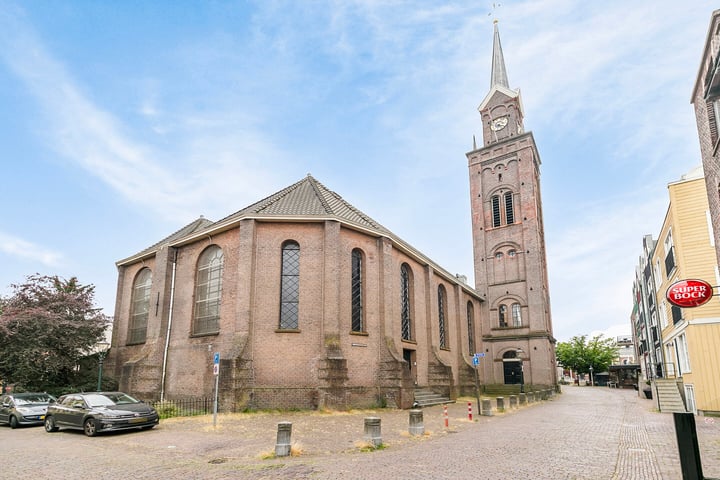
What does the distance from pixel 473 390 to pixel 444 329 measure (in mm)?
5032

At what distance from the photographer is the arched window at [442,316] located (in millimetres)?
33016

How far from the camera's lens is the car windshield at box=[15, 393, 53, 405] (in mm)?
18297

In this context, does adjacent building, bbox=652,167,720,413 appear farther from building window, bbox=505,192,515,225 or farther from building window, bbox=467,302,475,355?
building window, bbox=505,192,515,225

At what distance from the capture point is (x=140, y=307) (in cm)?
2850

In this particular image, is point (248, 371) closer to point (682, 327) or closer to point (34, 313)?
point (34, 313)

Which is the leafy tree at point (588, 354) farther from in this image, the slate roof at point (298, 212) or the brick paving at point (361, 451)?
the brick paving at point (361, 451)

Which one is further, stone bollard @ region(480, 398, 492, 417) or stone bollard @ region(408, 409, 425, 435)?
stone bollard @ region(480, 398, 492, 417)

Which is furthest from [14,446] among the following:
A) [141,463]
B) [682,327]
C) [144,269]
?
[682,327]

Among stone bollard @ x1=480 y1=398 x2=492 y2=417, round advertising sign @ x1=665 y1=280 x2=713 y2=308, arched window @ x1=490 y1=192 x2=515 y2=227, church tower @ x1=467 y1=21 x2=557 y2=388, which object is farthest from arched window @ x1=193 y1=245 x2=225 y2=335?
arched window @ x1=490 y1=192 x2=515 y2=227

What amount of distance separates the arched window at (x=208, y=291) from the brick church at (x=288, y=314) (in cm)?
8

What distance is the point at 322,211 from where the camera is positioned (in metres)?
23.7

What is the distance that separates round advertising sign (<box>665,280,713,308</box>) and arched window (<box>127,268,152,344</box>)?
1022 inches

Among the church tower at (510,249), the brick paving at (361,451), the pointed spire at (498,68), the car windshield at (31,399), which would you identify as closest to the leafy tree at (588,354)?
the church tower at (510,249)

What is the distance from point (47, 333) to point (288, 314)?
1331cm
